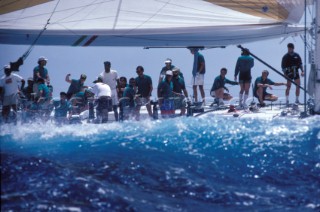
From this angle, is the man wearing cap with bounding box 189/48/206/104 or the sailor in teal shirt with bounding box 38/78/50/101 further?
the man wearing cap with bounding box 189/48/206/104

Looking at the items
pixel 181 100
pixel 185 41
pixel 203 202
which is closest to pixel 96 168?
pixel 203 202

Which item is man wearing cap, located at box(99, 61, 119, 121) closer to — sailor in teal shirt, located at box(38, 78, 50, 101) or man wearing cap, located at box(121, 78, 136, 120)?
man wearing cap, located at box(121, 78, 136, 120)

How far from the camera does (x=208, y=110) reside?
48.2ft

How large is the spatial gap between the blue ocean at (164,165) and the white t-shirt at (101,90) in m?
0.84

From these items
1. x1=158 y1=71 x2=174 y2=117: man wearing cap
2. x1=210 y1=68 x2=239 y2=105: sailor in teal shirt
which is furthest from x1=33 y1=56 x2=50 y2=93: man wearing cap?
x1=210 y1=68 x2=239 y2=105: sailor in teal shirt

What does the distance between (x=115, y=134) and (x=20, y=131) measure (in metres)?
1.83

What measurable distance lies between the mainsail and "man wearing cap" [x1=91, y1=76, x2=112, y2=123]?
1.51m

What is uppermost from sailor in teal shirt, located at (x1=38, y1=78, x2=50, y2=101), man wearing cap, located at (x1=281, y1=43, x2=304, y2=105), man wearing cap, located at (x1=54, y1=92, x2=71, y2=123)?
man wearing cap, located at (x1=281, y1=43, x2=304, y2=105)

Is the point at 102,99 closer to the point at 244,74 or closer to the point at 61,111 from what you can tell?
the point at 61,111

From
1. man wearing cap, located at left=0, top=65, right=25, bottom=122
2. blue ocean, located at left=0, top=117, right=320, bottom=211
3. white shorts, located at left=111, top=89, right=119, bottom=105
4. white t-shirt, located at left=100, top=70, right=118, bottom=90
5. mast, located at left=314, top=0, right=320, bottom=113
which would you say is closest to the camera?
blue ocean, located at left=0, top=117, right=320, bottom=211

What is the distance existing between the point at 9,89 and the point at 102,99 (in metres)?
2.11

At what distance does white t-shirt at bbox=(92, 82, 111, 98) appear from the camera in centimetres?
1380

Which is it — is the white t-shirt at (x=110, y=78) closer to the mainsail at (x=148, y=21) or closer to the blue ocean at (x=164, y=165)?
the mainsail at (x=148, y=21)

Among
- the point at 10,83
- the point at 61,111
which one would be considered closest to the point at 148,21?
the point at 61,111
